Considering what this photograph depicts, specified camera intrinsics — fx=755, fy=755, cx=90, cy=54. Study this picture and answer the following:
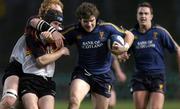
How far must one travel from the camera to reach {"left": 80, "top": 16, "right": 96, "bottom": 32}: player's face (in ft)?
37.9

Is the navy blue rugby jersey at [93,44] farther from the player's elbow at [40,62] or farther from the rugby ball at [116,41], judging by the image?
the player's elbow at [40,62]

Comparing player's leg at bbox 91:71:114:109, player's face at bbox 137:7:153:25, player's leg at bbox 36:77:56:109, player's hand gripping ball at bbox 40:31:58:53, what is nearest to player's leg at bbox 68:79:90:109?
player's leg at bbox 91:71:114:109

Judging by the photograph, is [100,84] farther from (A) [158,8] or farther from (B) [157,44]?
(A) [158,8]

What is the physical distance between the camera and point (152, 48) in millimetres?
12875

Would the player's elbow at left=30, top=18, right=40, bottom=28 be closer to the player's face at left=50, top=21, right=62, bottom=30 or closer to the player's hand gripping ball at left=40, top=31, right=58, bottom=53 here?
the player's hand gripping ball at left=40, top=31, right=58, bottom=53

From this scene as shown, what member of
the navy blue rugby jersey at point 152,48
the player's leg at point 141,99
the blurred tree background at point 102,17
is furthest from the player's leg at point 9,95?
the blurred tree background at point 102,17

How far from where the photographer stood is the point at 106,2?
25812mm

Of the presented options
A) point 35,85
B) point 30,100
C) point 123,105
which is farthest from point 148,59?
point 123,105

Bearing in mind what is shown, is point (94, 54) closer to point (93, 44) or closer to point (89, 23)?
point (93, 44)

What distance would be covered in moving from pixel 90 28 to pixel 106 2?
14.2 meters

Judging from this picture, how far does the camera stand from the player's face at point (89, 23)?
1154cm

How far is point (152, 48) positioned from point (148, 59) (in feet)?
0.66

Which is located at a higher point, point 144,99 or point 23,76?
point 23,76

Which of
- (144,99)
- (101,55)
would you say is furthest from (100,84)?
(144,99)
